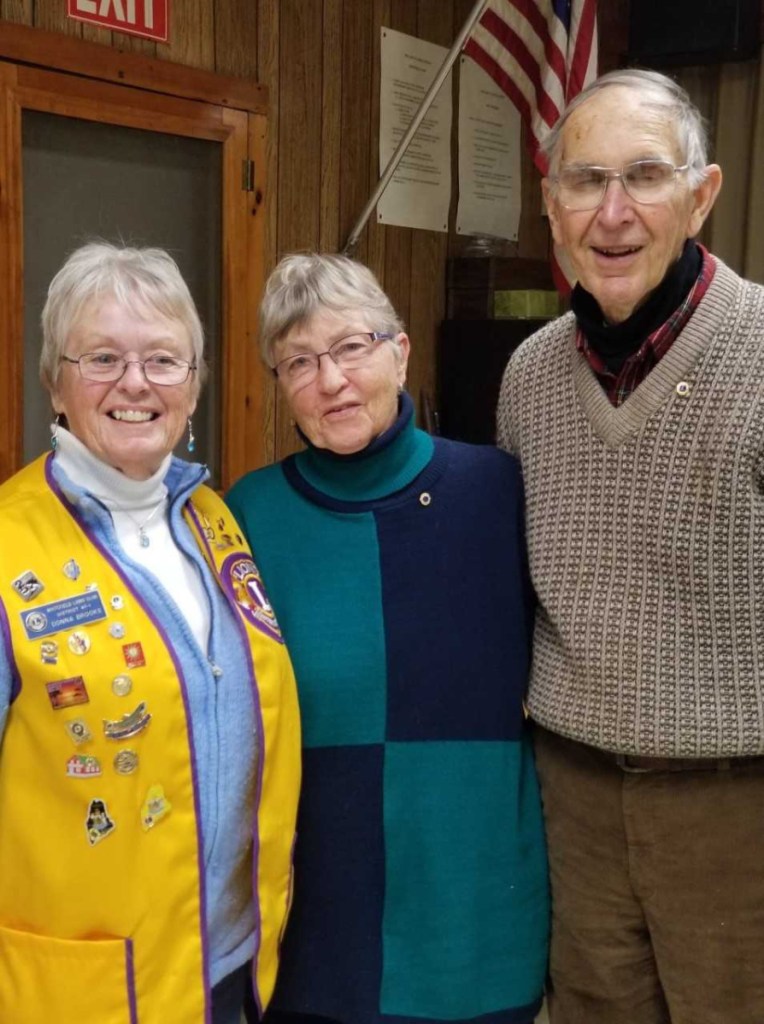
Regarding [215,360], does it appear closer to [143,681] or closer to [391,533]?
[391,533]

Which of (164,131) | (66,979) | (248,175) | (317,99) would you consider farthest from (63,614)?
(317,99)

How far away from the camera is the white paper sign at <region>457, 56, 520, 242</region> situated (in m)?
4.04

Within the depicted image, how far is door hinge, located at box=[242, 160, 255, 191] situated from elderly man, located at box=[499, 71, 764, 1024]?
65.4 inches

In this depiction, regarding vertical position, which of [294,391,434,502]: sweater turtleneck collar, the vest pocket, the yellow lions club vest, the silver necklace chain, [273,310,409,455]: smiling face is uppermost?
[273,310,409,455]: smiling face

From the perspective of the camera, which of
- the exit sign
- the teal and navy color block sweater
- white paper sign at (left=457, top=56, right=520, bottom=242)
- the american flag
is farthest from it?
white paper sign at (left=457, top=56, right=520, bottom=242)

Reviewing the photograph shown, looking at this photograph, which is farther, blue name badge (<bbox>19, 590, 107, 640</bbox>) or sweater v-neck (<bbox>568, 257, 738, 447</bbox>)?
sweater v-neck (<bbox>568, 257, 738, 447</bbox>)

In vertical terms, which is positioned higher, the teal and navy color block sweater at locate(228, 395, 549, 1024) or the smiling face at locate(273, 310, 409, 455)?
the smiling face at locate(273, 310, 409, 455)

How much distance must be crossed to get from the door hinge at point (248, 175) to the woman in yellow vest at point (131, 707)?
1681 mm

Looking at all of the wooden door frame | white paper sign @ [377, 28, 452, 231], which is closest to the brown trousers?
the wooden door frame

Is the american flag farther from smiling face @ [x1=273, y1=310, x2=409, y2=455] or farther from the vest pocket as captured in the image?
the vest pocket

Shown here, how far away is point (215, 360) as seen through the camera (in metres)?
3.13

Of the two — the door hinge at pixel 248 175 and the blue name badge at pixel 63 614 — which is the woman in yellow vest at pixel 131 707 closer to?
the blue name badge at pixel 63 614

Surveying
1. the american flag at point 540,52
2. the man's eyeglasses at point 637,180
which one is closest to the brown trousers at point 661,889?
the man's eyeglasses at point 637,180

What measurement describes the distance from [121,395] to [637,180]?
726 mm
